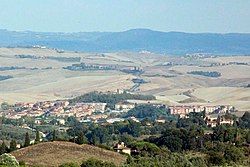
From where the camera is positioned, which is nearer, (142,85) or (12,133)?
(12,133)

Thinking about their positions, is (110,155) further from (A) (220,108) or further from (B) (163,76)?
(B) (163,76)

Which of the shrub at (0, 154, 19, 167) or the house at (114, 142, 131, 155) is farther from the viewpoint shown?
the house at (114, 142, 131, 155)

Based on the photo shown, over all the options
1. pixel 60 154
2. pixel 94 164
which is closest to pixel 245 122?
pixel 60 154

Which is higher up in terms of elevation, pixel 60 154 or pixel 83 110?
pixel 60 154

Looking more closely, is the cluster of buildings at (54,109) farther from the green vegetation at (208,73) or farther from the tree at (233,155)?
the green vegetation at (208,73)

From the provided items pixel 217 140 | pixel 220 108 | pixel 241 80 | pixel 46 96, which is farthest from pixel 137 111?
pixel 241 80

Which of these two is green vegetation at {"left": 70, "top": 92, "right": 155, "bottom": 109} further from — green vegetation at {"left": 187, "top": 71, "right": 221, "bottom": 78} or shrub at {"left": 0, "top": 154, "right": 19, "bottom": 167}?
shrub at {"left": 0, "top": 154, "right": 19, "bottom": 167}

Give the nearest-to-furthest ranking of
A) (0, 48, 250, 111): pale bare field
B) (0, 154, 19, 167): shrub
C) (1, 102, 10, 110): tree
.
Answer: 1. (0, 154, 19, 167): shrub
2. (1, 102, 10, 110): tree
3. (0, 48, 250, 111): pale bare field

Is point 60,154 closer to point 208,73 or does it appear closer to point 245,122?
point 245,122

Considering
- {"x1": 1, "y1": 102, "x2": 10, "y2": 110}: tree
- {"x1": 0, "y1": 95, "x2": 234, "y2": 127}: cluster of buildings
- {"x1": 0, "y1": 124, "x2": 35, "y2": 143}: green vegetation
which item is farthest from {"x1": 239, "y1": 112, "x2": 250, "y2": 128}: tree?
{"x1": 1, "y1": 102, "x2": 10, "y2": 110}: tree
